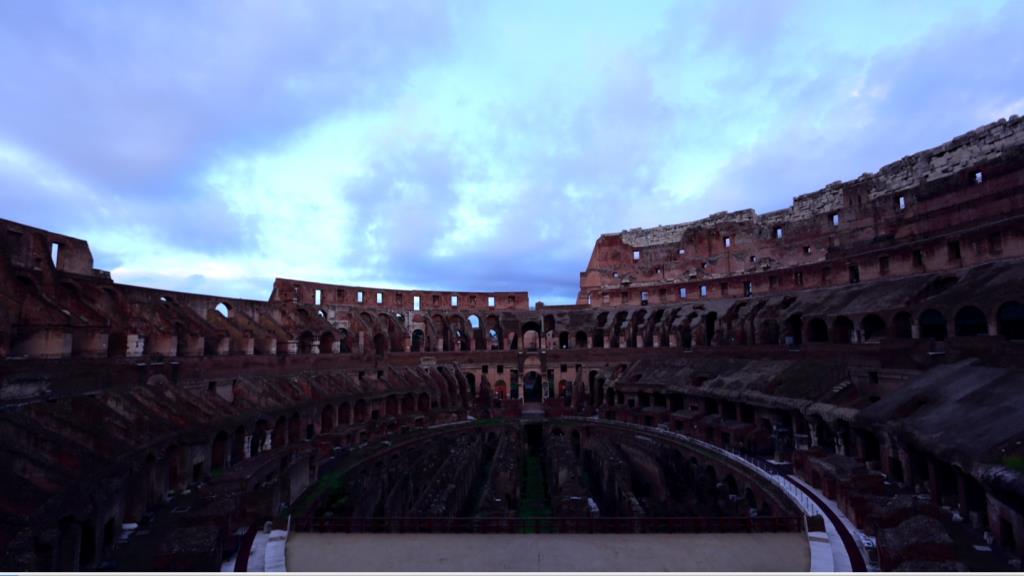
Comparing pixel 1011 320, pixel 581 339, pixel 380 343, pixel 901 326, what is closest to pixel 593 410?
pixel 581 339

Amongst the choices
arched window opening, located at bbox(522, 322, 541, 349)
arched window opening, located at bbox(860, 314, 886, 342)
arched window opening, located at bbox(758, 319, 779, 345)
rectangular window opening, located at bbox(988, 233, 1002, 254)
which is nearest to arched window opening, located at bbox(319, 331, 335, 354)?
→ arched window opening, located at bbox(522, 322, 541, 349)

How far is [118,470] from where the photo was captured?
13.1 meters

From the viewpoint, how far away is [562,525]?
1376 centimetres

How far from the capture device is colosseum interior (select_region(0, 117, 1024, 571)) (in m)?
12.0

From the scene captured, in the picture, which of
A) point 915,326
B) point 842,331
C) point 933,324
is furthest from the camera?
point 842,331

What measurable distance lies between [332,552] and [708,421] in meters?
18.6

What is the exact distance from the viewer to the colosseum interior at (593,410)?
12.0m

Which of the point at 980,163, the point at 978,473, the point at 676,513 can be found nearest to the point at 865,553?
the point at 978,473

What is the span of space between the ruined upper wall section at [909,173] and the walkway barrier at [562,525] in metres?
23.8

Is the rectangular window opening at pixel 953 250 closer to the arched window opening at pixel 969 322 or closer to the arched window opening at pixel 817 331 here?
the arched window opening at pixel 969 322

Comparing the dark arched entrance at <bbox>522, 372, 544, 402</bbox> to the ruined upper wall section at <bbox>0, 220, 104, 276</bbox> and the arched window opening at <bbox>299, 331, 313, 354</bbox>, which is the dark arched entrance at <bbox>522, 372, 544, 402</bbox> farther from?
the ruined upper wall section at <bbox>0, 220, 104, 276</bbox>

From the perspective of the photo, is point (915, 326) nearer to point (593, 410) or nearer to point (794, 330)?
point (794, 330)

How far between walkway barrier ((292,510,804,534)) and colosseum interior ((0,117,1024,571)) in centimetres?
7

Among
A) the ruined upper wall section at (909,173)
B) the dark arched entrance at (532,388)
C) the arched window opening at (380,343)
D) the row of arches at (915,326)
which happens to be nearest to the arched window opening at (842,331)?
the row of arches at (915,326)
